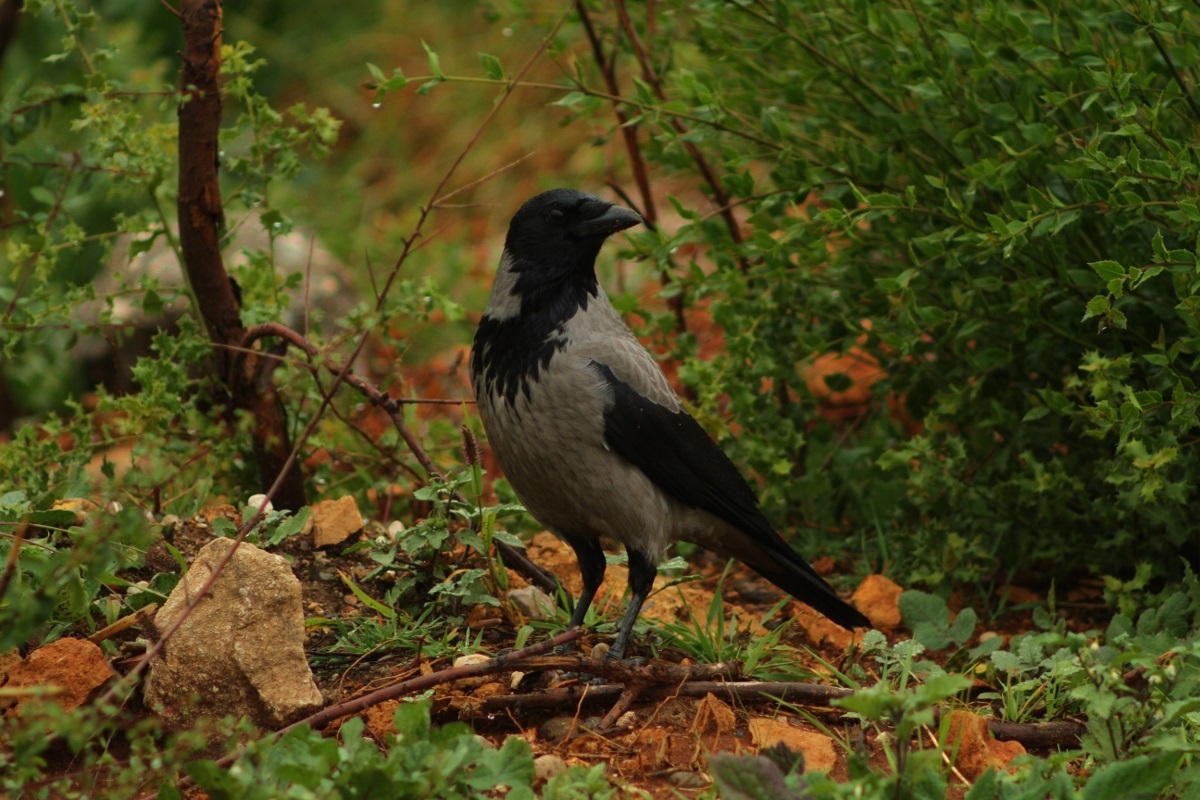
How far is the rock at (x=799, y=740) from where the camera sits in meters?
3.01

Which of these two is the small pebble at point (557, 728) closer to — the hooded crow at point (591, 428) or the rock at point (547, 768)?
the rock at point (547, 768)

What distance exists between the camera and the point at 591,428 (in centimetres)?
358

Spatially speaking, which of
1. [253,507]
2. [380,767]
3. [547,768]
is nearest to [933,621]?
[547,768]

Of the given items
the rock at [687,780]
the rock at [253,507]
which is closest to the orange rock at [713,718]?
the rock at [687,780]

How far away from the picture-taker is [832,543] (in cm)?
481

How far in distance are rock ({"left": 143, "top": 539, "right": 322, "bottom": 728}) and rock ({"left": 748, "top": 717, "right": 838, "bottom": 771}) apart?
3.20ft

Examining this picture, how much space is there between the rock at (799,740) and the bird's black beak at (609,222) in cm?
138

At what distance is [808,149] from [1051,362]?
41.0 inches

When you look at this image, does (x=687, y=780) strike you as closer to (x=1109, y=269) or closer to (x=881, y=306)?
(x=1109, y=269)

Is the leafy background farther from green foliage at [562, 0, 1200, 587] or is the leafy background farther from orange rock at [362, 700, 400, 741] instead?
orange rock at [362, 700, 400, 741]

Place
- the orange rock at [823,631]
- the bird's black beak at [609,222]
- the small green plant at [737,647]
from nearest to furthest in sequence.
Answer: the small green plant at [737,647]
the bird's black beak at [609,222]
the orange rock at [823,631]

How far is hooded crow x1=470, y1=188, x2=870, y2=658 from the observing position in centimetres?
358

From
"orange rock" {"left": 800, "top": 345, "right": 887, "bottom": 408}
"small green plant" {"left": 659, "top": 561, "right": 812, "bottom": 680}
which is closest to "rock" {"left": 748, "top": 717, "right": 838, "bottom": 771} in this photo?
"small green plant" {"left": 659, "top": 561, "right": 812, "bottom": 680}

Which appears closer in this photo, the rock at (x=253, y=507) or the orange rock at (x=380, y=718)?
the orange rock at (x=380, y=718)
